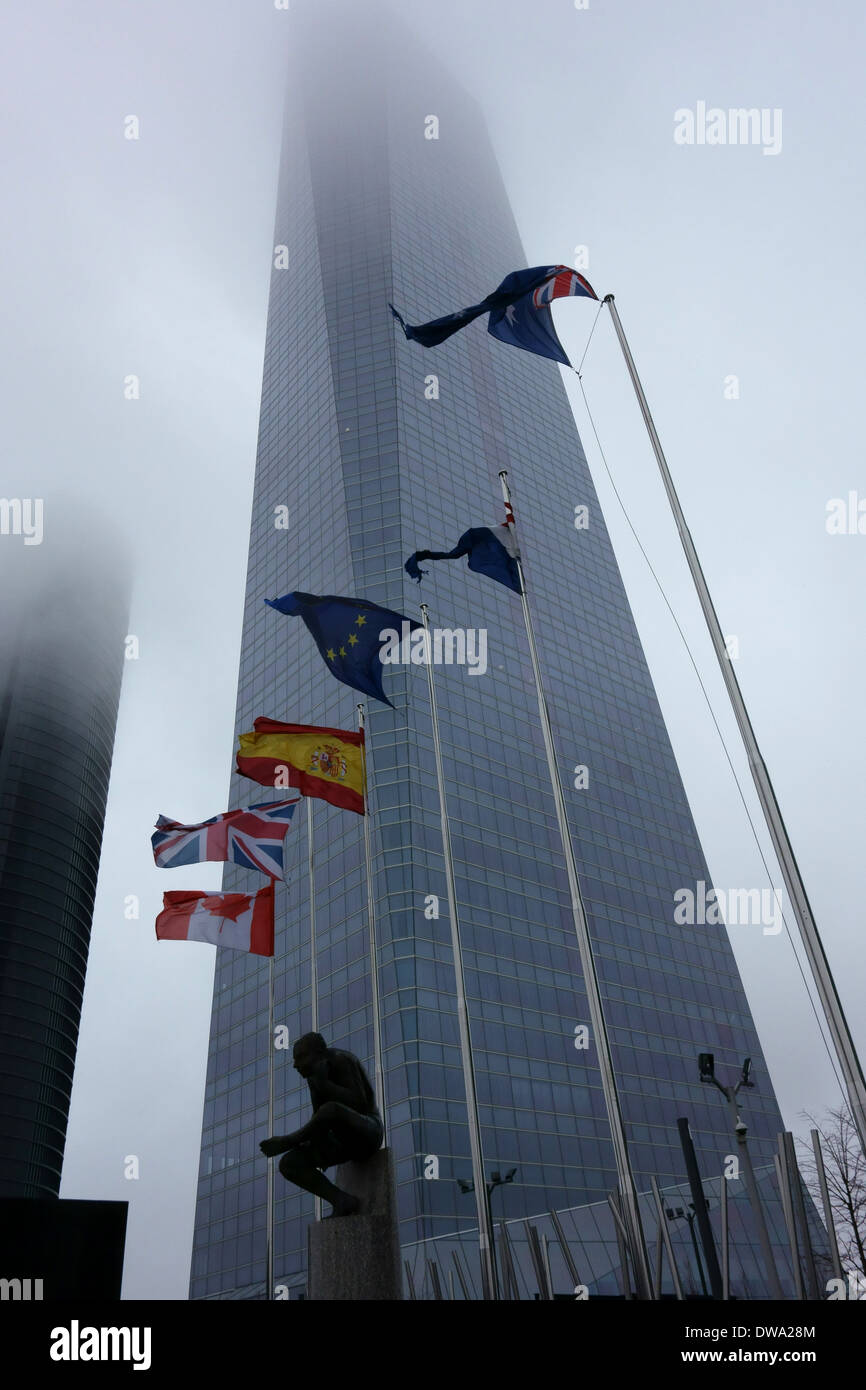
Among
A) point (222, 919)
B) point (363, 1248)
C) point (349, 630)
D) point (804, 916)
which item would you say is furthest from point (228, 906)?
point (804, 916)

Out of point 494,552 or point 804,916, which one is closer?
point 804,916

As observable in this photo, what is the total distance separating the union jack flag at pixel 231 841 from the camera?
23781 mm

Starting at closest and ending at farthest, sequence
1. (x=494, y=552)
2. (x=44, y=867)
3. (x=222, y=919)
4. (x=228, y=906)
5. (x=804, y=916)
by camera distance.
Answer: (x=804, y=916)
(x=494, y=552)
(x=222, y=919)
(x=228, y=906)
(x=44, y=867)

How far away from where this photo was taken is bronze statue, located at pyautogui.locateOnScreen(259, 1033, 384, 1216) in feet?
51.5

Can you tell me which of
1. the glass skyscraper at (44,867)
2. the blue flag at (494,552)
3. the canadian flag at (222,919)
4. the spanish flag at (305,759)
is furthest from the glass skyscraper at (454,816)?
the glass skyscraper at (44,867)

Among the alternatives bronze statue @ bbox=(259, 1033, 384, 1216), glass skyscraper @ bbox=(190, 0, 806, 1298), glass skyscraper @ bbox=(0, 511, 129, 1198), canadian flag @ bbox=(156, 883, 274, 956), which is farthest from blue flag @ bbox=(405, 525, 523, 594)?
glass skyscraper @ bbox=(0, 511, 129, 1198)

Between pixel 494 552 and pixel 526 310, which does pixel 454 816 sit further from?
pixel 526 310

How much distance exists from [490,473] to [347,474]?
19.3 meters

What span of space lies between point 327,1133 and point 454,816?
65053 mm

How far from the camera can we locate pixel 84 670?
191875mm

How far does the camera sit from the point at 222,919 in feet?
78.4

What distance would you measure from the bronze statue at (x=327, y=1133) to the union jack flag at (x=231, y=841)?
24.1 feet

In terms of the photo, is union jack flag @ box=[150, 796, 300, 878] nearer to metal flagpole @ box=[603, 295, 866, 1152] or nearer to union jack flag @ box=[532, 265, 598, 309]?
metal flagpole @ box=[603, 295, 866, 1152]

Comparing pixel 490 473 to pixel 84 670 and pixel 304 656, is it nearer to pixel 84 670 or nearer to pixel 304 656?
pixel 304 656
